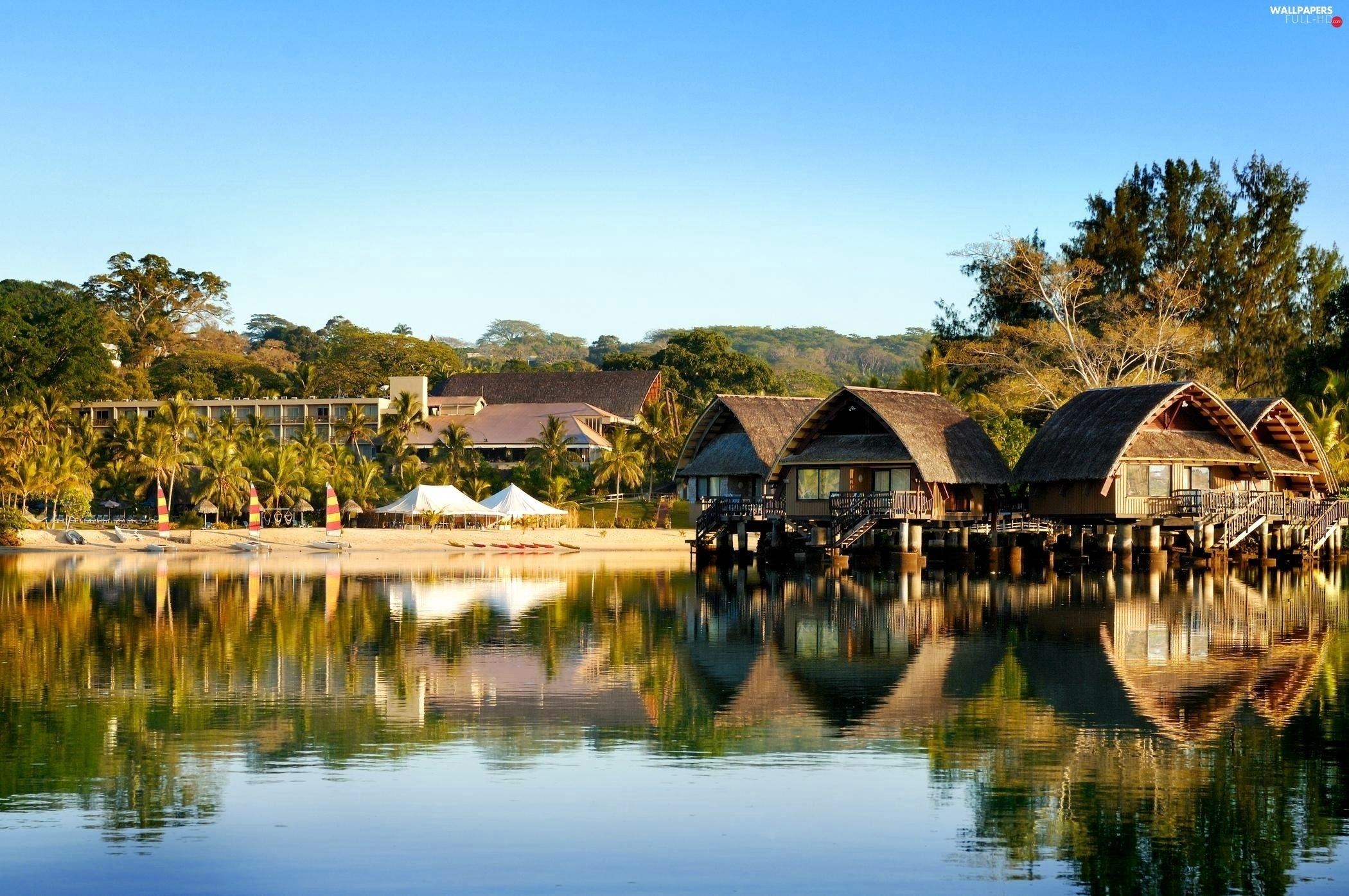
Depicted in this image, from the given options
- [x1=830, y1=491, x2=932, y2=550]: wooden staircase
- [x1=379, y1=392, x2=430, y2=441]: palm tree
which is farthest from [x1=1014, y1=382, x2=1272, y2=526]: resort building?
[x1=379, y1=392, x2=430, y2=441]: palm tree

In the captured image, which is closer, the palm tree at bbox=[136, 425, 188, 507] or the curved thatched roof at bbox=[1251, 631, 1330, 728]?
the curved thatched roof at bbox=[1251, 631, 1330, 728]

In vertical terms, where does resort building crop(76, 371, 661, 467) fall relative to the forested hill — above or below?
below

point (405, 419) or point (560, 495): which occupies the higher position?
point (405, 419)

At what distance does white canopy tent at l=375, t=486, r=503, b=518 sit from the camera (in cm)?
6519

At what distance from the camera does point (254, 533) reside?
63.9 meters

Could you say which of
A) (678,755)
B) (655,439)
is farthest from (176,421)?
(678,755)

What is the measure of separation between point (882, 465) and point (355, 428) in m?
42.0

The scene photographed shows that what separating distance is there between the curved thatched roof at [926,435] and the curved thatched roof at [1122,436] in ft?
4.39

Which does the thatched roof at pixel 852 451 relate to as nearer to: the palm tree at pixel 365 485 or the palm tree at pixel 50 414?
the palm tree at pixel 365 485

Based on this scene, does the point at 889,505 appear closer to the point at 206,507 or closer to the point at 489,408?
the point at 206,507

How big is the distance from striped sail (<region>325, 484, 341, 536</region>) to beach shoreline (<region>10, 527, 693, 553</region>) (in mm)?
629

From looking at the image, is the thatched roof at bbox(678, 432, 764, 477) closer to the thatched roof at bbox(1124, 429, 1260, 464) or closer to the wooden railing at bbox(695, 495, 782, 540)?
the wooden railing at bbox(695, 495, 782, 540)

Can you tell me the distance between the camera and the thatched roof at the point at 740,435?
51.8m

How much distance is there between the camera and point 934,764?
14.3m
